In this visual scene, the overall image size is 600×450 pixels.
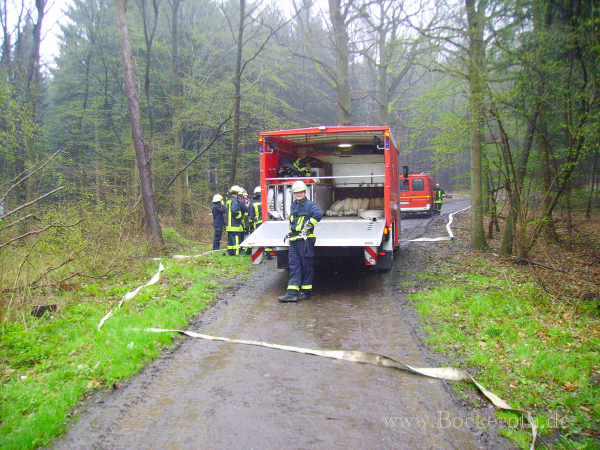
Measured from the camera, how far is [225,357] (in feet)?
15.5

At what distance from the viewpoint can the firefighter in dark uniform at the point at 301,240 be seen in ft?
23.9

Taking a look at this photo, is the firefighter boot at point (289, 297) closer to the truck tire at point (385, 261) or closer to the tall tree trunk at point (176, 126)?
the truck tire at point (385, 261)

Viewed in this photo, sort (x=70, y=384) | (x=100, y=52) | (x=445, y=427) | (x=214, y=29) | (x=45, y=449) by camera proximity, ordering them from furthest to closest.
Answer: (x=214, y=29), (x=100, y=52), (x=70, y=384), (x=445, y=427), (x=45, y=449)

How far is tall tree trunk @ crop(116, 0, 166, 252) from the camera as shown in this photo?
1212 cm

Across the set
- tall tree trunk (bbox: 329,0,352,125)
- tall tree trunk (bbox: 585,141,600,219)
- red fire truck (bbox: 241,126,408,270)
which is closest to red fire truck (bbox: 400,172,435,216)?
tall tree trunk (bbox: 329,0,352,125)

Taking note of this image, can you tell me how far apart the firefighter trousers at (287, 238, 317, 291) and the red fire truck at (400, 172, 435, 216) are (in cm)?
1623

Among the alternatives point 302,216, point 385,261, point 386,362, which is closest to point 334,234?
point 302,216

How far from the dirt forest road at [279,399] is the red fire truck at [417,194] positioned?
17612 mm

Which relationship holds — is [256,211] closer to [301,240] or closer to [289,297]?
[301,240]

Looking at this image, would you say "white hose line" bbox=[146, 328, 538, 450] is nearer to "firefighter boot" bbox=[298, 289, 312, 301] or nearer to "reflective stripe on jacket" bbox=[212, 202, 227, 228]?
"firefighter boot" bbox=[298, 289, 312, 301]

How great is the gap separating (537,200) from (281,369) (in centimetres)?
800

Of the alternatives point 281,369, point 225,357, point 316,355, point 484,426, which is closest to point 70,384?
point 225,357

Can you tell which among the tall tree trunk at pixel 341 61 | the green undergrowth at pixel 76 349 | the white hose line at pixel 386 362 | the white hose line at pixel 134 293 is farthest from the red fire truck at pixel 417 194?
the white hose line at pixel 386 362

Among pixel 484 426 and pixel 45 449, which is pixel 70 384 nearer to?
Result: pixel 45 449
